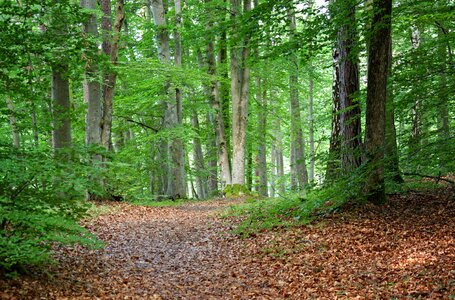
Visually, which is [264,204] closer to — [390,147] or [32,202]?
[390,147]

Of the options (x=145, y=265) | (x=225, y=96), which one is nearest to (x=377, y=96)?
(x=145, y=265)

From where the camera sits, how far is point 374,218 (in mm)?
8523

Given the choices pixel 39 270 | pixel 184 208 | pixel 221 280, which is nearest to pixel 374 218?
pixel 221 280

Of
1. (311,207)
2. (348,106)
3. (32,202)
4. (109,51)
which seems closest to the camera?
(32,202)

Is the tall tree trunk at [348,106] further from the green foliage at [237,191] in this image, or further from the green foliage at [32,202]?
the green foliage at [237,191]

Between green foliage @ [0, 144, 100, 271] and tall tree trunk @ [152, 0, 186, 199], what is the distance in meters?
12.3

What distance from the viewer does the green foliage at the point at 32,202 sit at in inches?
199

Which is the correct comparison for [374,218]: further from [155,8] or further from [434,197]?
[155,8]

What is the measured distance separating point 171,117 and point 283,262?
12046 mm

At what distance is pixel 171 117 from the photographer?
61.2 feet

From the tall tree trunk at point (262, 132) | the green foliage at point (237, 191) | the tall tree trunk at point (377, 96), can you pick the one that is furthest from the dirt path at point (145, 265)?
the tall tree trunk at point (262, 132)

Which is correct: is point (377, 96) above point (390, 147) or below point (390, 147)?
above

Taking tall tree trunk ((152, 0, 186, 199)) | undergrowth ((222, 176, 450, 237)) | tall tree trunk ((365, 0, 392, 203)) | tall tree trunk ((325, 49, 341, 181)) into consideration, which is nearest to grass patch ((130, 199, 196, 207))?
tall tree trunk ((152, 0, 186, 199))

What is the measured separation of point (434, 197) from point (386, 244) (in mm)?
3002
